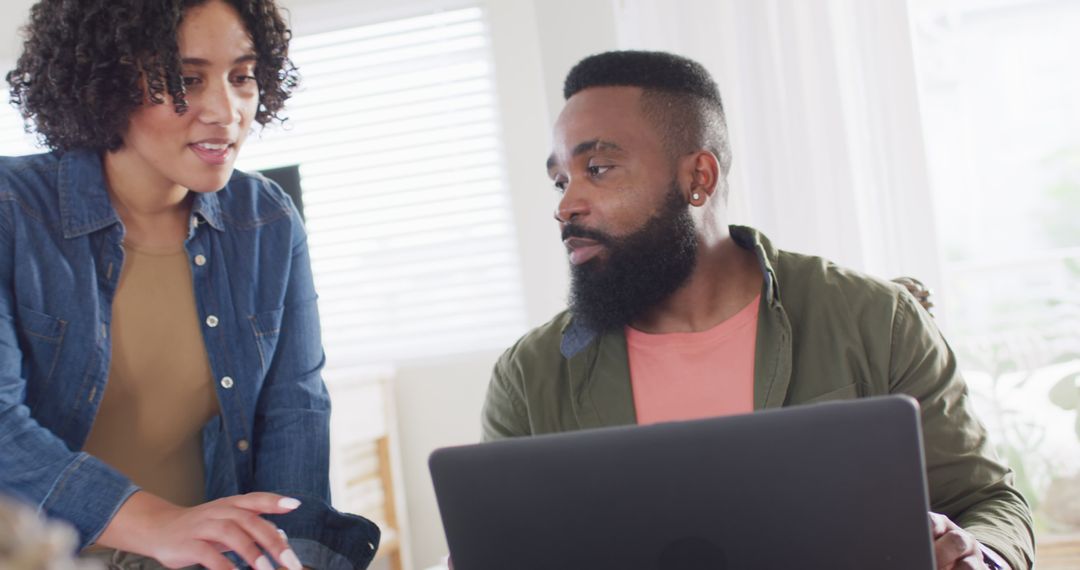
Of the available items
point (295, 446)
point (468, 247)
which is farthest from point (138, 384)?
point (468, 247)

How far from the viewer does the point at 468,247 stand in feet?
12.3

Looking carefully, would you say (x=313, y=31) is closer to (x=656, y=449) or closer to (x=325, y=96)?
(x=325, y=96)

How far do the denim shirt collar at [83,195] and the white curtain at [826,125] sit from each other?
186 cm

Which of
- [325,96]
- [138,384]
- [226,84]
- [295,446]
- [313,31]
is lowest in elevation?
[295,446]

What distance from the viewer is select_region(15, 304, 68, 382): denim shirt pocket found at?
4.30 feet

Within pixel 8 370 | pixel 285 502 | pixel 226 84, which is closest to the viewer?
pixel 285 502

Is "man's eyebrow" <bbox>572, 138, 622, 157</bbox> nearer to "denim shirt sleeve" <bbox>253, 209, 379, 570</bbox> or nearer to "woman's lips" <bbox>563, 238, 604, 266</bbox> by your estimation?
"woman's lips" <bbox>563, 238, 604, 266</bbox>

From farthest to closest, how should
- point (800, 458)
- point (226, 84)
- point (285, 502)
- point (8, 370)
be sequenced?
1. point (226, 84)
2. point (8, 370)
3. point (285, 502)
4. point (800, 458)

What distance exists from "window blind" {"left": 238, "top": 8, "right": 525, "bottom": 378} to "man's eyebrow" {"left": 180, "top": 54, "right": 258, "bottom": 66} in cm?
229

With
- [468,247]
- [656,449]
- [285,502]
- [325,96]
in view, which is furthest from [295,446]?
[325,96]

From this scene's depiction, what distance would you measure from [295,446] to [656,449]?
2.41 feet

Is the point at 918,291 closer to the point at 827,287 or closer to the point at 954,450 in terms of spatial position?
the point at 827,287

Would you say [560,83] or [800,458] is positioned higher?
[560,83]

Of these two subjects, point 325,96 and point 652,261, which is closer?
point 652,261
